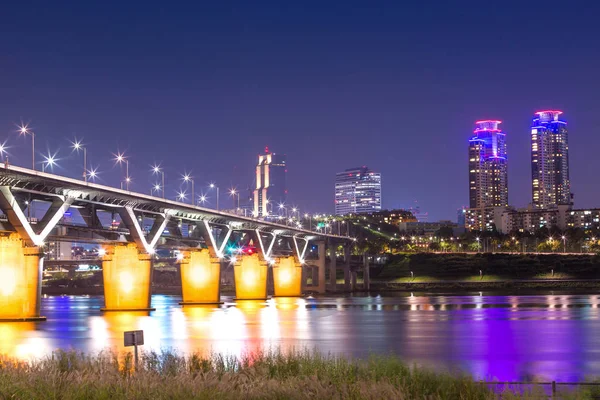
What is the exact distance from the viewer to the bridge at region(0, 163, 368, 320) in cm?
6469

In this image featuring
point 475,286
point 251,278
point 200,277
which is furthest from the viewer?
point 475,286

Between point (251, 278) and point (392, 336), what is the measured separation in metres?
78.2

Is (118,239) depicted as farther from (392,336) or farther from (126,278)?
(392,336)

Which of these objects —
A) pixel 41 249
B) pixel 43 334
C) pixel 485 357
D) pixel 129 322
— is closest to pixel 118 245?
pixel 129 322

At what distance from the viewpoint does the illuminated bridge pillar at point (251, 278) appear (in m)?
132

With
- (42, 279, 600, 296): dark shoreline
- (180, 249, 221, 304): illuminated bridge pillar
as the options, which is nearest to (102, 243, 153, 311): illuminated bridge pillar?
(180, 249, 221, 304): illuminated bridge pillar

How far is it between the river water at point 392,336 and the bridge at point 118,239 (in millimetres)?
3292

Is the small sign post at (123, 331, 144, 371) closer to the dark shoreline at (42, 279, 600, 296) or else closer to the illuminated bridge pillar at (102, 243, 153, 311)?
the illuminated bridge pillar at (102, 243, 153, 311)

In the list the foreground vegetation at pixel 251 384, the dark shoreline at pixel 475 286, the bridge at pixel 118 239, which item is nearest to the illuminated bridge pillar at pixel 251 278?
the bridge at pixel 118 239

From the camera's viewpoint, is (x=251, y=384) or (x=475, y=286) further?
(x=475, y=286)

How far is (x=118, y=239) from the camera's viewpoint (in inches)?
3509

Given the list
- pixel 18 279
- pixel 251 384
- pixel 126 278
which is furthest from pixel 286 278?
pixel 251 384

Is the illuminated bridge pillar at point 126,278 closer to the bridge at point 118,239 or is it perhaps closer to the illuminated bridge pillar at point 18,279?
the bridge at point 118,239

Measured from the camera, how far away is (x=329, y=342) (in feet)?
170
